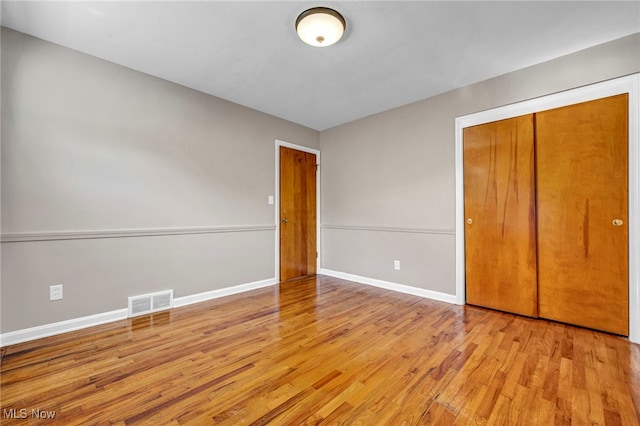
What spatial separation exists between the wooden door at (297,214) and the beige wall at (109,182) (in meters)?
0.57

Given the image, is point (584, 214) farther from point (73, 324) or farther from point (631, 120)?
point (73, 324)

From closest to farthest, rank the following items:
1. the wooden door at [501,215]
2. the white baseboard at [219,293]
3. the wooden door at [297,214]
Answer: the wooden door at [501,215], the white baseboard at [219,293], the wooden door at [297,214]

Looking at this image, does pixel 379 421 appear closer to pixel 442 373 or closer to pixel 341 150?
pixel 442 373

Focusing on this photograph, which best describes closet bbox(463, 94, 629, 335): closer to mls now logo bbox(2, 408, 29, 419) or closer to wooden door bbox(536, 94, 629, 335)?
wooden door bbox(536, 94, 629, 335)

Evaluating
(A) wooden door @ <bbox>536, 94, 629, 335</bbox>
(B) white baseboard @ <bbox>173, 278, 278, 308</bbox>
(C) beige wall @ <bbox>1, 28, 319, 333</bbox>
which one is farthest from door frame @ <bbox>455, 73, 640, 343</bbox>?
(B) white baseboard @ <bbox>173, 278, 278, 308</bbox>

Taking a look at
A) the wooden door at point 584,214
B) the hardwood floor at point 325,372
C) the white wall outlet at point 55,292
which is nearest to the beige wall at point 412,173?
the wooden door at point 584,214

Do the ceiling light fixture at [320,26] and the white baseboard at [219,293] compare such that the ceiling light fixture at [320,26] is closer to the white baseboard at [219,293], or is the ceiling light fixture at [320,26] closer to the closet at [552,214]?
the closet at [552,214]

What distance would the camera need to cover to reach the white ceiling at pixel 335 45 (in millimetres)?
1851

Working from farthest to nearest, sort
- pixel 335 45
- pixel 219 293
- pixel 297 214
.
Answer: pixel 297 214
pixel 219 293
pixel 335 45

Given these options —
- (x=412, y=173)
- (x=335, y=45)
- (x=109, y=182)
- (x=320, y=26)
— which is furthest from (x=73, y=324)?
(x=412, y=173)

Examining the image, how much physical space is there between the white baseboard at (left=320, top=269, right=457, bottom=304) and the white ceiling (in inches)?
92.1

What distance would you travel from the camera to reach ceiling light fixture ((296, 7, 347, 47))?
185cm

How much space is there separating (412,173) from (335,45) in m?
1.77

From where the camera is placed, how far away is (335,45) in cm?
224
